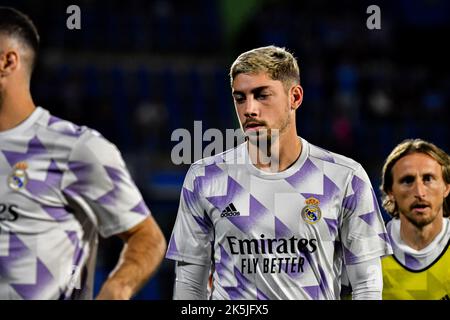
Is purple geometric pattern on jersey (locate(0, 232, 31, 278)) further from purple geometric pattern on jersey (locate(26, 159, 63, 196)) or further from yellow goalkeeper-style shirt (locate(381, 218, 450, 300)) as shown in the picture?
yellow goalkeeper-style shirt (locate(381, 218, 450, 300))

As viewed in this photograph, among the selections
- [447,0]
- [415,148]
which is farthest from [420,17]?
[415,148]

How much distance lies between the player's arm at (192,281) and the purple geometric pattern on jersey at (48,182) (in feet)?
2.34

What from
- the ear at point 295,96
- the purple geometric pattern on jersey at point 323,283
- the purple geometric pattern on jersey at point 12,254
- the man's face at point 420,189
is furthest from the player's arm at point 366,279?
the purple geometric pattern on jersey at point 12,254

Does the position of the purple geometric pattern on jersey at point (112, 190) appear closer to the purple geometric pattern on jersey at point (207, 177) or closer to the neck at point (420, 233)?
the purple geometric pattern on jersey at point (207, 177)

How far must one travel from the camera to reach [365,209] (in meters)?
3.98

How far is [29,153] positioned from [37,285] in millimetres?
587

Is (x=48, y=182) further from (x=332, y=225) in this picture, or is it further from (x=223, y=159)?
(x=332, y=225)

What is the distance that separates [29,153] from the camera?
388 cm

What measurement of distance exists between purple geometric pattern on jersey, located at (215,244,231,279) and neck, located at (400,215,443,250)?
138 centimetres

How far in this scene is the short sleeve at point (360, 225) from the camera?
3955 mm

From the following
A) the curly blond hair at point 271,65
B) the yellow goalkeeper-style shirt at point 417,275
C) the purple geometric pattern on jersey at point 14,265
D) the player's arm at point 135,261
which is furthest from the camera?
the yellow goalkeeper-style shirt at point 417,275

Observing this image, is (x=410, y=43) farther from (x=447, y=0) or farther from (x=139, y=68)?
(x=139, y=68)

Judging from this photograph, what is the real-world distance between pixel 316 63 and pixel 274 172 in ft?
29.8

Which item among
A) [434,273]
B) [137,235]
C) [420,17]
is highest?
[420,17]
